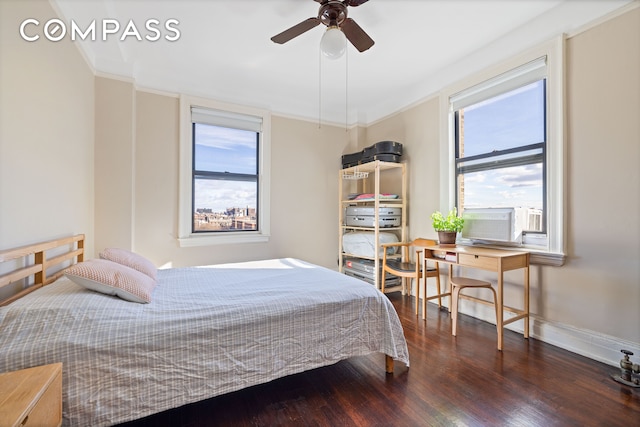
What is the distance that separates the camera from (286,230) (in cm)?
388

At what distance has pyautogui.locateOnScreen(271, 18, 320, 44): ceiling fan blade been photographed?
6.34 ft

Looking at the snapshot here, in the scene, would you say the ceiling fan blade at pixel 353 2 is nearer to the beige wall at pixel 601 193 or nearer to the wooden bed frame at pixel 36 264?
the beige wall at pixel 601 193

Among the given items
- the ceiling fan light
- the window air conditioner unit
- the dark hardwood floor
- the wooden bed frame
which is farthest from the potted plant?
the ceiling fan light

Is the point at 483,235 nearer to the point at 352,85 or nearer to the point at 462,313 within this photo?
the point at 462,313

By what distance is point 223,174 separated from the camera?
11.6 feet


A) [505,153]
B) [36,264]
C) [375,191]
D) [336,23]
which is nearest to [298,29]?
[336,23]

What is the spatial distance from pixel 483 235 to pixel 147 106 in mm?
3780

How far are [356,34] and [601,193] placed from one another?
213 centimetres

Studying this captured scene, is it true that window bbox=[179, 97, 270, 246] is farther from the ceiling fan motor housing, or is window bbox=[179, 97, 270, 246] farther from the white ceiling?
the ceiling fan motor housing

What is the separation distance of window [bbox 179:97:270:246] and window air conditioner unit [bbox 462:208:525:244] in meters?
2.41

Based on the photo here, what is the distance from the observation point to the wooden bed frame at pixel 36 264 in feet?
4.66

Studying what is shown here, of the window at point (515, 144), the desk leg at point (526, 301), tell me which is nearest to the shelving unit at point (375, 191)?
the window at point (515, 144)

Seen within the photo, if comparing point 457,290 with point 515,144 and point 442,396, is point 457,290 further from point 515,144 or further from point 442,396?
point 515,144

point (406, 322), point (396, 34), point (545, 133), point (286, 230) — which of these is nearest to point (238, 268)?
point (286, 230)
